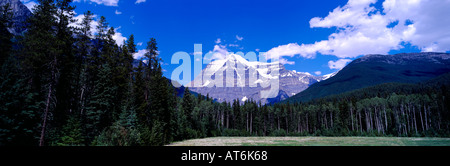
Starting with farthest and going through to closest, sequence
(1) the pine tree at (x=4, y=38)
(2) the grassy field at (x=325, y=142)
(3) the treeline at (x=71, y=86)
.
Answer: (2) the grassy field at (x=325, y=142) → (1) the pine tree at (x=4, y=38) → (3) the treeline at (x=71, y=86)

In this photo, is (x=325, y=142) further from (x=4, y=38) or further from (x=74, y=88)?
(x=4, y=38)

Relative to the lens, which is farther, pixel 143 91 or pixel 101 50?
pixel 143 91

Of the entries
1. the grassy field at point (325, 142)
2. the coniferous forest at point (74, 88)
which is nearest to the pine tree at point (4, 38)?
the coniferous forest at point (74, 88)

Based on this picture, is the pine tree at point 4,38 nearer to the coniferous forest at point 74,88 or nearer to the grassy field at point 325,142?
the coniferous forest at point 74,88

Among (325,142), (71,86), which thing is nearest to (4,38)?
(71,86)

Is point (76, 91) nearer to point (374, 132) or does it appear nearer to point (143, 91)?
point (143, 91)

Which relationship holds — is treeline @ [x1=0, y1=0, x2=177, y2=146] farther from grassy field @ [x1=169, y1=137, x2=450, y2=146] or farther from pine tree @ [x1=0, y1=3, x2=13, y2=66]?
grassy field @ [x1=169, y1=137, x2=450, y2=146]

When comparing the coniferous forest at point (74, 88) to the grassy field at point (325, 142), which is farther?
the grassy field at point (325, 142)

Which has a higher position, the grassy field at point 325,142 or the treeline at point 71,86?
the treeline at point 71,86

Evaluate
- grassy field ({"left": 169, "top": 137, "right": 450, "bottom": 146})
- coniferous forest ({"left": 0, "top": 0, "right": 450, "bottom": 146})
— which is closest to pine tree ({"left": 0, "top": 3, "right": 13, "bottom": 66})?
coniferous forest ({"left": 0, "top": 0, "right": 450, "bottom": 146})
